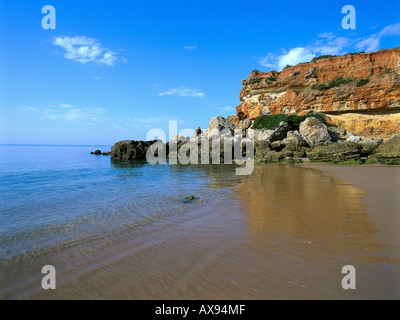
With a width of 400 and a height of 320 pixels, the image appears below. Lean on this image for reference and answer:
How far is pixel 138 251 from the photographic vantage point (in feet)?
12.5

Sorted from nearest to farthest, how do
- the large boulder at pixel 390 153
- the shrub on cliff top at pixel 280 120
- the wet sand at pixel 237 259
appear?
the wet sand at pixel 237 259
the large boulder at pixel 390 153
the shrub on cliff top at pixel 280 120

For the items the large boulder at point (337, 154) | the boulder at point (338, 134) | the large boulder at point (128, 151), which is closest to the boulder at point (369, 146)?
the large boulder at point (337, 154)

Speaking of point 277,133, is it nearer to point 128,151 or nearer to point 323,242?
point 128,151

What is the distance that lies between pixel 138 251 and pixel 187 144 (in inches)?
1112

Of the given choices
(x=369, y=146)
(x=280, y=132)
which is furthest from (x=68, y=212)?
(x=280, y=132)

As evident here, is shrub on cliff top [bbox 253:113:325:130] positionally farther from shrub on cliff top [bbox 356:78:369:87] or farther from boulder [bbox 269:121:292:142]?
shrub on cliff top [bbox 356:78:369:87]

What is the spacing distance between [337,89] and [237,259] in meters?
36.6

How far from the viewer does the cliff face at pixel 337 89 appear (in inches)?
1150

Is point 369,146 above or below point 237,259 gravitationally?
above

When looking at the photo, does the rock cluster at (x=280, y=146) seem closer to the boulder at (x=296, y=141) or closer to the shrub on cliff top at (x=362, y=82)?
the boulder at (x=296, y=141)

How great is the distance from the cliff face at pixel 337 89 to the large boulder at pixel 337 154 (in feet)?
41.3

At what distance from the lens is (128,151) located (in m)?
32.5
